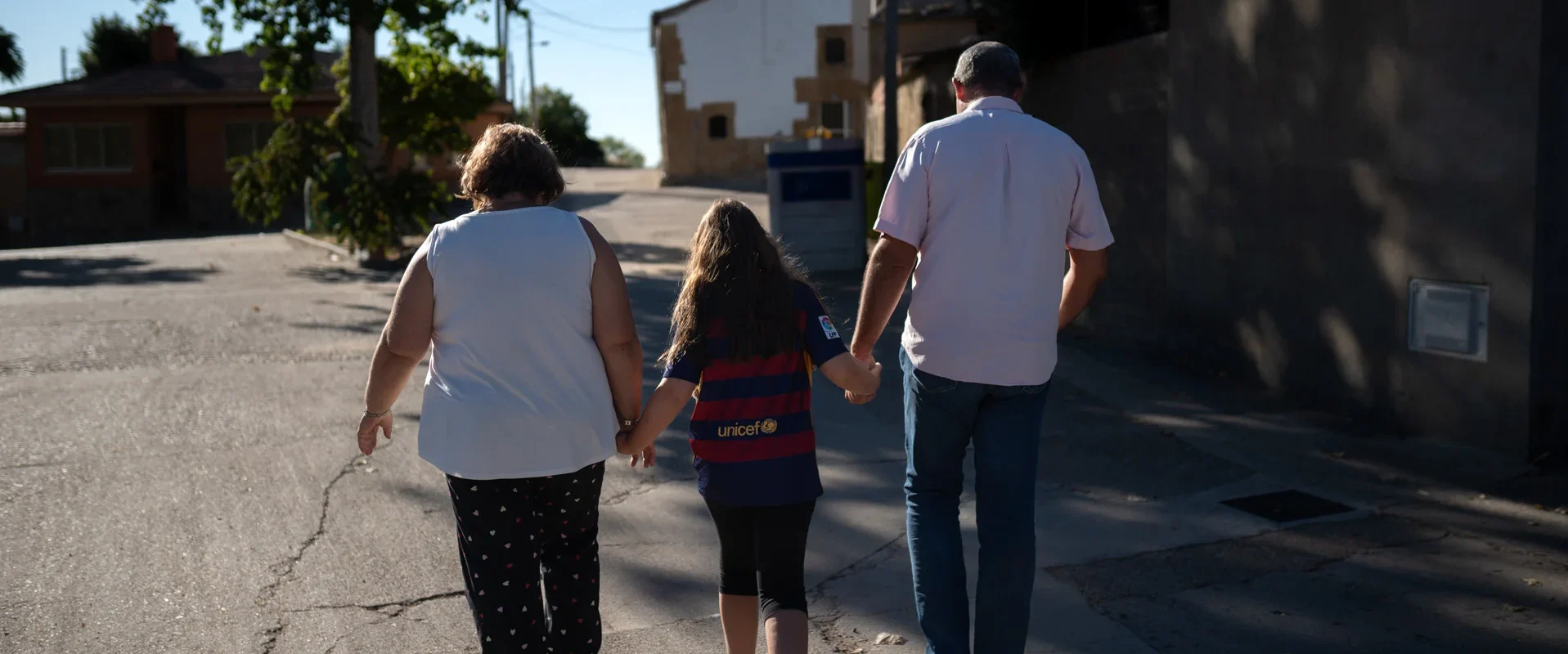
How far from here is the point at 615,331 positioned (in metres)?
3.35

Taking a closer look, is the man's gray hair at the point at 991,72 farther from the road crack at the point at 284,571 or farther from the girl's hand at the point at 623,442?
the road crack at the point at 284,571

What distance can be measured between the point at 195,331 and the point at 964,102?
30.7ft

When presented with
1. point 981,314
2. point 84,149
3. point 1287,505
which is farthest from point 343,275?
point 84,149

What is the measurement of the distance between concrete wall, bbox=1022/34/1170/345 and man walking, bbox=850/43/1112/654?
5.50 metres

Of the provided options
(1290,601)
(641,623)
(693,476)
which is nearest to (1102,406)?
(693,476)

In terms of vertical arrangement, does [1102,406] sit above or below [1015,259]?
below

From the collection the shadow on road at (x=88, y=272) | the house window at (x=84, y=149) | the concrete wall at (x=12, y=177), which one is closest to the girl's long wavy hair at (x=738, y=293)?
the shadow on road at (x=88, y=272)

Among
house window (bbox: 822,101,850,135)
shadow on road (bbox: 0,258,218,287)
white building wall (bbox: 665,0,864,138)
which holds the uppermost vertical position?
white building wall (bbox: 665,0,864,138)

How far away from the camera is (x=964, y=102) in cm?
372

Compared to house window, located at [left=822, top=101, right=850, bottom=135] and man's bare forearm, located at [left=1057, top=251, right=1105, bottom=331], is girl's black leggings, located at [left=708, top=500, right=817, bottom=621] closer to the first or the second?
man's bare forearm, located at [left=1057, top=251, right=1105, bottom=331]

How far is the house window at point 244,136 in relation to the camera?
107ft

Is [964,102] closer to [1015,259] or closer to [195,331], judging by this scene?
[1015,259]

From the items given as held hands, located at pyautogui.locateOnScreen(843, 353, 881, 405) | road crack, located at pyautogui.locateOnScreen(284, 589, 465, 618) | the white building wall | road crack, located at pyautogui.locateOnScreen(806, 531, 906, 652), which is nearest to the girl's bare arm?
held hands, located at pyautogui.locateOnScreen(843, 353, 881, 405)

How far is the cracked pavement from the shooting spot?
4262mm
